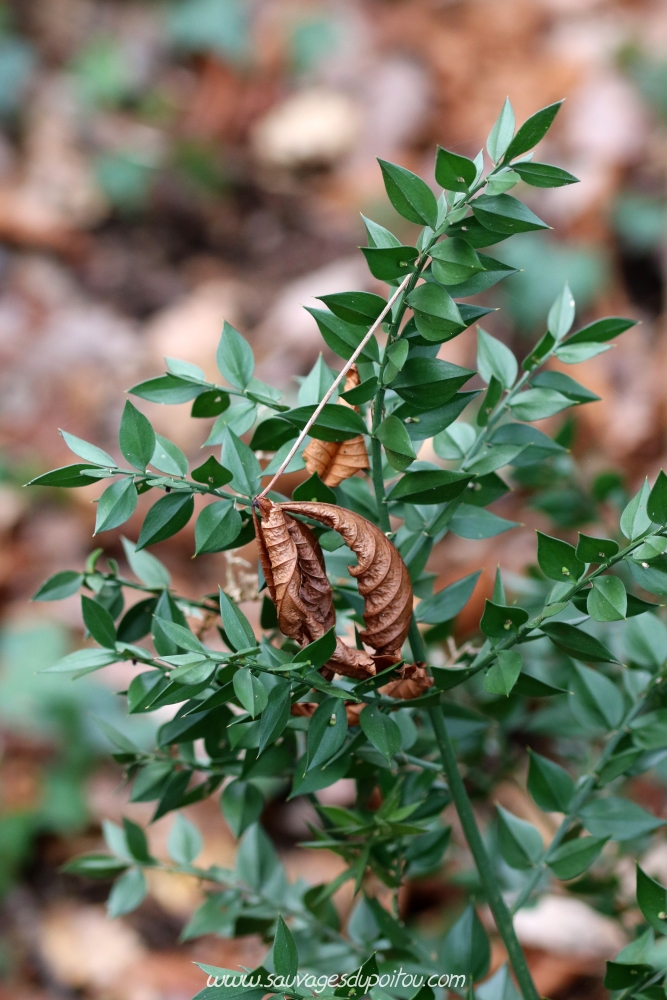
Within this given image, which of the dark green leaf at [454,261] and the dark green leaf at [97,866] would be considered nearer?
the dark green leaf at [454,261]


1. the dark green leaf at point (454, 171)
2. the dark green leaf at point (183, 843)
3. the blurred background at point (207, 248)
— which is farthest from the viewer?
the blurred background at point (207, 248)

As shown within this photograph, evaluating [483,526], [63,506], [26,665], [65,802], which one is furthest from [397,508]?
[63,506]

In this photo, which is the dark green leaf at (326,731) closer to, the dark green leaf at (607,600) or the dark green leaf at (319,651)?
the dark green leaf at (319,651)

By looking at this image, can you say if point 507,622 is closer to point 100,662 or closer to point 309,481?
point 309,481

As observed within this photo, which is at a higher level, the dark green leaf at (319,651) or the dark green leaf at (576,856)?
the dark green leaf at (319,651)

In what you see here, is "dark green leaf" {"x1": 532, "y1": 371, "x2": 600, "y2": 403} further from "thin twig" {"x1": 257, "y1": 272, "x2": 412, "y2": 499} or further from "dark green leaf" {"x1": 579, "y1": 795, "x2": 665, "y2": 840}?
"dark green leaf" {"x1": 579, "y1": 795, "x2": 665, "y2": 840}

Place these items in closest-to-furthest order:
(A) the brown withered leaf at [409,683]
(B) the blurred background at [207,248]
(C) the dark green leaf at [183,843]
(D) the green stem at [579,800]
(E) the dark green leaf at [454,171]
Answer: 1. (E) the dark green leaf at [454,171]
2. (A) the brown withered leaf at [409,683]
3. (D) the green stem at [579,800]
4. (C) the dark green leaf at [183,843]
5. (B) the blurred background at [207,248]

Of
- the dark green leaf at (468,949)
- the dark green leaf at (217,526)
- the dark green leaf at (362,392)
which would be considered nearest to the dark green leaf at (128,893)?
the dark green leaf at (468,949)
